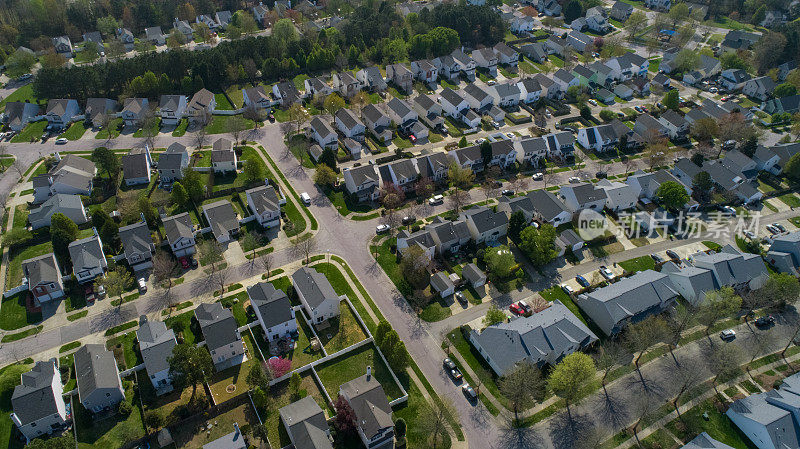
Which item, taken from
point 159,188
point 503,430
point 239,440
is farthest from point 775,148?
point 159,188

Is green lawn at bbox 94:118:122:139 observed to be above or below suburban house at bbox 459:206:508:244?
A: below

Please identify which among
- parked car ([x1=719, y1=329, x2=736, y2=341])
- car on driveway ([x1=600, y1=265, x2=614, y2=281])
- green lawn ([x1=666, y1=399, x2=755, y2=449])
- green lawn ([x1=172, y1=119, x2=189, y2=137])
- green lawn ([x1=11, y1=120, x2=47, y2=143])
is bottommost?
green lawn ([x1=666, y1=399, x2=755, y2=449])

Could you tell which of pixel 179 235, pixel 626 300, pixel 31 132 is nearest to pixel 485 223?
pixel 626 300

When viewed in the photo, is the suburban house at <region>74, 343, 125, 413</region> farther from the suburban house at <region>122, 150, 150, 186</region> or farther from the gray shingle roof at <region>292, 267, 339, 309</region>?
the suburban house at <region>122, 150, 150, 186</region>

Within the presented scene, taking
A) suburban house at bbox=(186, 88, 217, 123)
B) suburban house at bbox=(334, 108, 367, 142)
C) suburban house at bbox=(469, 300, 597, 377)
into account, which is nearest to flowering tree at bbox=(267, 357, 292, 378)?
suburban house at bbox=(469, 300, 597, 377)

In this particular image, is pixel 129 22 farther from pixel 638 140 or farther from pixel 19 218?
pixel 638 140

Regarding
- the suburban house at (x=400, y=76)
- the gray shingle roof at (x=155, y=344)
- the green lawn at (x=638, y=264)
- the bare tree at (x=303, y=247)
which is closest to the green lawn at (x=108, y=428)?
the gray shingle roof at (x=155, y=344)

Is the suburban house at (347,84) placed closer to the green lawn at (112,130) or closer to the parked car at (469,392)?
the green lawn at (112,130)
